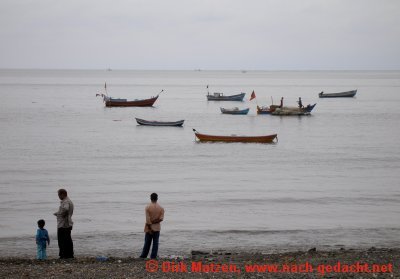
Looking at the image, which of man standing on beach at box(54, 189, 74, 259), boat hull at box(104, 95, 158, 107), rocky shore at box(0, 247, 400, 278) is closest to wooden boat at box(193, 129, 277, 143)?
rocky shore at box(0, 247, 400, 278)

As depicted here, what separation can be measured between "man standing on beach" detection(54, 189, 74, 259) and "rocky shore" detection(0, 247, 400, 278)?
310 millimetres

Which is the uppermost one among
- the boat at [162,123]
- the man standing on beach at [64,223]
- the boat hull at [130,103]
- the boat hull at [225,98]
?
the boat hull at [225,98]

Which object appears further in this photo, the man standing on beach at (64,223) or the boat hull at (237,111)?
the boat hull at (237,111)

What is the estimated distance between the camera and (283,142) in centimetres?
5400

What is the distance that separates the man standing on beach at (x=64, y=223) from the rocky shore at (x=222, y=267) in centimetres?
31

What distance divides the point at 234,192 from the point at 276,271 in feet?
54.1

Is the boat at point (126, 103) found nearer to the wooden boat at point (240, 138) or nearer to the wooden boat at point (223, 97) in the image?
the wooden boat at point (223, 97)

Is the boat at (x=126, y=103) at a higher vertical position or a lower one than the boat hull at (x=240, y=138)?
higher

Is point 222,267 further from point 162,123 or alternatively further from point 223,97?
point 223,97

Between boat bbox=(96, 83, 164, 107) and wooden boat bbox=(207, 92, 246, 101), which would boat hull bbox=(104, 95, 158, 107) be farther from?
wooden boat bbox=(207, 92, 246, 101)

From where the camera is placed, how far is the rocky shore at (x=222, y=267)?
12211 millimetres

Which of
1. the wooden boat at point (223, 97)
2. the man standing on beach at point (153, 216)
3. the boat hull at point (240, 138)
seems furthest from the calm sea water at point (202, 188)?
the wooden boat at point (223, 97)

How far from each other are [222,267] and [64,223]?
3.69 meters

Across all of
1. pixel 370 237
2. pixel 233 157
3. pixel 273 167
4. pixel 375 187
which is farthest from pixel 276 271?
pixel 233 157
